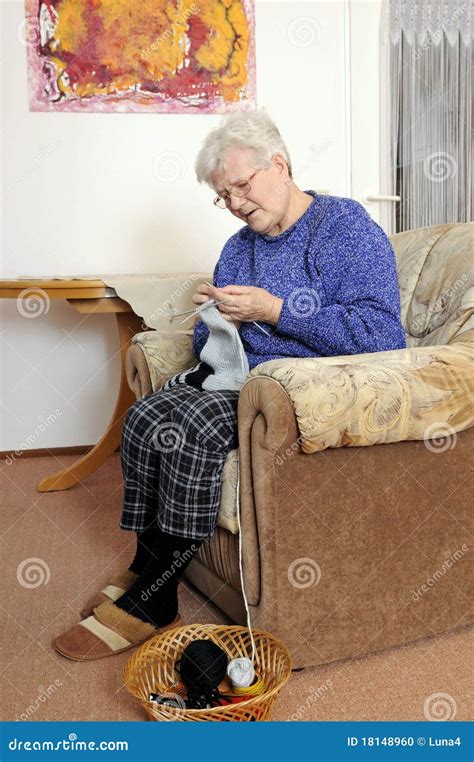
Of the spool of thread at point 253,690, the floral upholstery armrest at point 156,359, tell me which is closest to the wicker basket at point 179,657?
the spool of thread at point 253,690

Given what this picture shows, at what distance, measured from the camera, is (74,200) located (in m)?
3.19

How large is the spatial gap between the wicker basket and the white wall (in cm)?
200

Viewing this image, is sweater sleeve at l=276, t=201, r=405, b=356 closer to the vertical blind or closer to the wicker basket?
the wicker basket

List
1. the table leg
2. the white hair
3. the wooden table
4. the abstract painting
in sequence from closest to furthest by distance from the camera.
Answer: the white hair → the wooden table → the table leg → the abstract painting

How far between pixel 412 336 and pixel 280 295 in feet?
1.30

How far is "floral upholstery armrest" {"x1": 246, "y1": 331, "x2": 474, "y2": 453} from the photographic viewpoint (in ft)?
4.49

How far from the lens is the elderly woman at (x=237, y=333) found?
1.54m

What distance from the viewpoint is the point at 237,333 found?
1.73 meters

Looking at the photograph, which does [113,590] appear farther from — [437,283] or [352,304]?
[437,283]

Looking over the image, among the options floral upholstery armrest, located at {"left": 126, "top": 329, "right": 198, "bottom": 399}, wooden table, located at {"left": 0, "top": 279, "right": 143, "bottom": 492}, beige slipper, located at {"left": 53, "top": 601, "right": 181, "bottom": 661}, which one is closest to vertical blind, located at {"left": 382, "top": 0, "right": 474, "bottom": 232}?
wooden table, located at {"left": 0, "top": 279, "right": 143, "bottom": 492}

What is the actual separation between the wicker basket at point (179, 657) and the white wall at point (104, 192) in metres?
2.00
